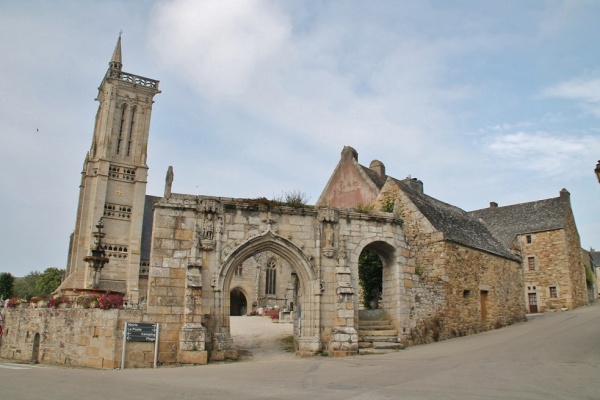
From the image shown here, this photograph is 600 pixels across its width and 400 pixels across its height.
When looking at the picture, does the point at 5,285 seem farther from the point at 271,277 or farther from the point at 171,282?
the point at 171,282

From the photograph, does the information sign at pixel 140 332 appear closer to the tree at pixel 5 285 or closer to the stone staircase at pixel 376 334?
the stone staircase at pixel 376 334

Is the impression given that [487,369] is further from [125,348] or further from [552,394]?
[125,348]

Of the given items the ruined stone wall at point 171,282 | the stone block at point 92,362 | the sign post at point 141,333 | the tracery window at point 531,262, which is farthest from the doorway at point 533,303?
the stone block at point 92,362

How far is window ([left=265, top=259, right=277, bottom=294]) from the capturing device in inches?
1668

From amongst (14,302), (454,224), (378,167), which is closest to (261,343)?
(14,302)

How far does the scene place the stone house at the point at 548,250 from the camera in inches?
1182

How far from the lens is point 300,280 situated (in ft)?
47.2

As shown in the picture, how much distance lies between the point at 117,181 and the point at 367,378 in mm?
34762

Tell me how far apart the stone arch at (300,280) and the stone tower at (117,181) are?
80.0 ft

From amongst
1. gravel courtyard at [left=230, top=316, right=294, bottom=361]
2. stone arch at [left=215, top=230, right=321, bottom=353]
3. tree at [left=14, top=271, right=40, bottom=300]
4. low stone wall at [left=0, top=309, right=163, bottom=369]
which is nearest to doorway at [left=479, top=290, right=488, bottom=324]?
gravel courtyard at [left=230, top=316, right=294, bottom=361]

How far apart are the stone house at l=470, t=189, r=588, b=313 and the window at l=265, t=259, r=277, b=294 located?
60.3ft

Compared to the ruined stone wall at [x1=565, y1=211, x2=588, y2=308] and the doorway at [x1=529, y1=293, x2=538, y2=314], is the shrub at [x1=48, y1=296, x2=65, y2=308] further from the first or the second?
the ruined stone wall at [x1=565, y1=211, x2=588, y2=308]

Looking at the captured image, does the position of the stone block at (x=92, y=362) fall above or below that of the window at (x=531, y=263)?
below

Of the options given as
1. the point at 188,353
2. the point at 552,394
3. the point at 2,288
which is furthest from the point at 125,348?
the point at 2,288
